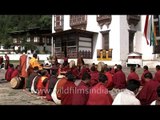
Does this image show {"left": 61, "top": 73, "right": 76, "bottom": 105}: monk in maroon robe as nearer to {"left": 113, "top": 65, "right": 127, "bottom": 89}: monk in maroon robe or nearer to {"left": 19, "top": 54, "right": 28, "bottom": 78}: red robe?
{"left": 113, "top": 65, "right": 127, "bottom": 89}: monk in maroon robe

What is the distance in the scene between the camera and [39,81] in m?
9.82

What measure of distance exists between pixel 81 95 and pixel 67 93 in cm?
58

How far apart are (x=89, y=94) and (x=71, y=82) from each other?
107cm

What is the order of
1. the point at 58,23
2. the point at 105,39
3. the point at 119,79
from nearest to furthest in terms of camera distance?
1. the point at 119,79
2. the point at 105,39
3. the point at 58,23

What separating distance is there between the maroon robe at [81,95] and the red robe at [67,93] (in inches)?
5.2

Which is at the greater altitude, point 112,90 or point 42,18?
point 42,18

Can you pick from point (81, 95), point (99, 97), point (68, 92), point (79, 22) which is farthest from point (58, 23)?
point (99, 97)

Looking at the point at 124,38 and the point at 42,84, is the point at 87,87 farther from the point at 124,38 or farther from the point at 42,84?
the point at 124,38

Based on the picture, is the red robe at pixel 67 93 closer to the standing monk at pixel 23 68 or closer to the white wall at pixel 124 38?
Result: the standing monk at pixel 23 68

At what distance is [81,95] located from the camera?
21.3 feet

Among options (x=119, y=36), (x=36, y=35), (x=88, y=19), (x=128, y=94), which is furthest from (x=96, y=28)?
(x=128, y=94)

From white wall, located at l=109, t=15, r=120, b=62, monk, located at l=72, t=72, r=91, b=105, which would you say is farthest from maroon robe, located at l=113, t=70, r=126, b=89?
white wall, located at l=109, t=15, r=120, b=62

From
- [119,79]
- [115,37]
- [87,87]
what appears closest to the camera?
[87,87]
